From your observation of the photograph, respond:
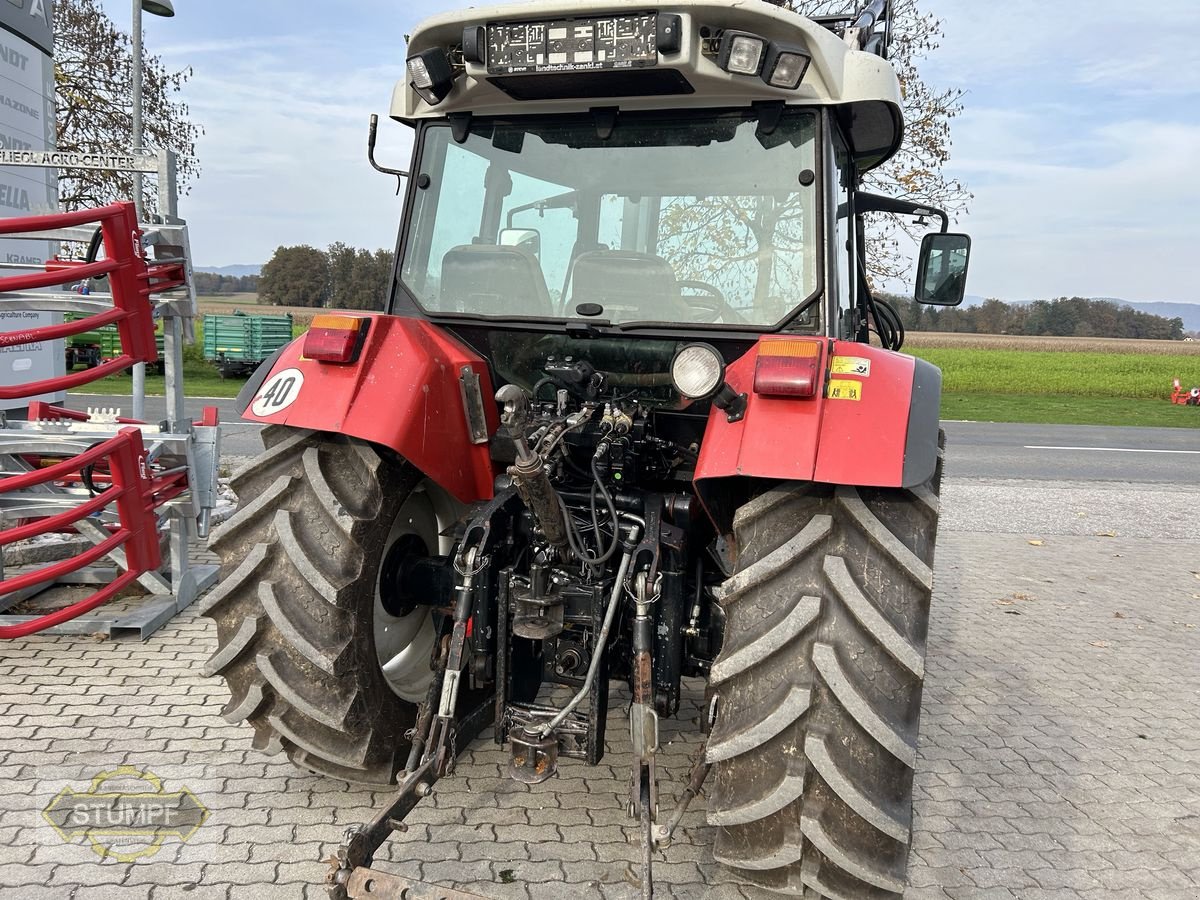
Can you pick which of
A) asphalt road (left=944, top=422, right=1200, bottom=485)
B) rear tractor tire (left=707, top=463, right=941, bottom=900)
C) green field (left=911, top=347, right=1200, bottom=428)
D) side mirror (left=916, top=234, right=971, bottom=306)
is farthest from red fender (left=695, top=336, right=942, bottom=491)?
green field (left=911, top=347, right=1200, bottom=428)

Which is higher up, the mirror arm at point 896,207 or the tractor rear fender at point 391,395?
the mirror arm at point 896,207

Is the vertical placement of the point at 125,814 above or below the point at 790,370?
below

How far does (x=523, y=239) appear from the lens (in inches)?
141

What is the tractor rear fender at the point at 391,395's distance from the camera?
9.71 feet

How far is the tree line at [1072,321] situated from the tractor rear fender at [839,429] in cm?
7205

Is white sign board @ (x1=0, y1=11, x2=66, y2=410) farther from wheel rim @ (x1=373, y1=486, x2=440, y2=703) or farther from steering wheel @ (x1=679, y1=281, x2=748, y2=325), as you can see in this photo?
steering wheel @ (x1=679, y1=281, x2=748, y2=325)

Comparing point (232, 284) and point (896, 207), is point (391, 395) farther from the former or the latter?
point (232, 284)

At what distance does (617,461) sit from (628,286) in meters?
0.66

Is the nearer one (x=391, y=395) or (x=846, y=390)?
(x=846, y=390)

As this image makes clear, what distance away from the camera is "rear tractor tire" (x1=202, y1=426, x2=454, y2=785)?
2.97 metres

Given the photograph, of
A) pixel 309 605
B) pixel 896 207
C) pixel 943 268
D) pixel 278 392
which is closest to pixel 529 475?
pixel 309 605

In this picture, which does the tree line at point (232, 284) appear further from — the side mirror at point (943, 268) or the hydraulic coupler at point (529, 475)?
the hydraulic coupler at point (529, 475)


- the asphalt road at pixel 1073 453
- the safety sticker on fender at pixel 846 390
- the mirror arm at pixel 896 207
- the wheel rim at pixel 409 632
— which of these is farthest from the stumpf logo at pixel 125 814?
the asphalt road at pixel 1073 453

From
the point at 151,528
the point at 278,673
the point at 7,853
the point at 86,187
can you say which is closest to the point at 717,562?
the point at 278,673
